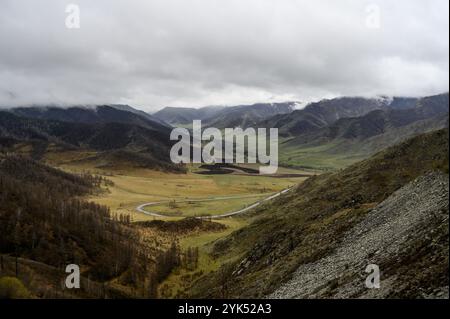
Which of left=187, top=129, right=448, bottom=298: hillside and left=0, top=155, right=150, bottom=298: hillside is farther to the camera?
left=0, top=155, right=150, bottom=298: hillside

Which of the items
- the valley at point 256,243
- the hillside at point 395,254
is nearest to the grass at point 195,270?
the valley at point 256,243

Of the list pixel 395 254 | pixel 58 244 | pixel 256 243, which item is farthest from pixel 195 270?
pixel 395 254

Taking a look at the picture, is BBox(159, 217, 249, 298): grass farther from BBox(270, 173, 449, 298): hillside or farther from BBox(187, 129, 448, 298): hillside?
BBox(270, 173, 449, 298): hillside

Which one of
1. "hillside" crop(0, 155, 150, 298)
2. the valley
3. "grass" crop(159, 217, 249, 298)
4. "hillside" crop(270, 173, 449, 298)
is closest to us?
"hillside" crop(270, 173, 449, 298)

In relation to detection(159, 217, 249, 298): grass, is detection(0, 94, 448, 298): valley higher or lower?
higher

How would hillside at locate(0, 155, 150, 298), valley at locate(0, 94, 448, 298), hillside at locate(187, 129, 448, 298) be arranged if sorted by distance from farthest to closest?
hillside at locate(0, 155, 150, 298), hillside at locate(187, 129, 448, 298), valley at locate(0, 94, 448, 298)

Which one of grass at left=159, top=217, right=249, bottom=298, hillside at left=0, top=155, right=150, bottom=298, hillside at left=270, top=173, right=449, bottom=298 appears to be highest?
hillside at left=270, top=173, right=449, bottom=298

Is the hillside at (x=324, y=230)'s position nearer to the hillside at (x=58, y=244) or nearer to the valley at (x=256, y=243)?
the valley at (x=256, y=243)

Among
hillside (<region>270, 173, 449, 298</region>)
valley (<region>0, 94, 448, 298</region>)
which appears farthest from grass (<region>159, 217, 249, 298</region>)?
hillside (<region>270, 173, 449, 298</region>)
